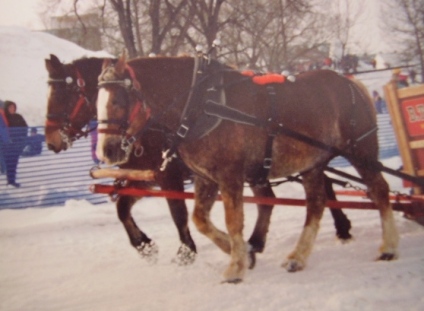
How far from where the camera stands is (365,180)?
176 inches

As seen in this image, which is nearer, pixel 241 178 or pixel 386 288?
pixel 386 288

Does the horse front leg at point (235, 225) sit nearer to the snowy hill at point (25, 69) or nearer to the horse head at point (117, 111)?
the horse head at point (117, 111)

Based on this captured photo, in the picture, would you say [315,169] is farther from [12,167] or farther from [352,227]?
[12,167]

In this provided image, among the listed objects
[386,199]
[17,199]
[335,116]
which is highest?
[335,116]

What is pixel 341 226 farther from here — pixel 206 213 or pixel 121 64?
pixel 121 64

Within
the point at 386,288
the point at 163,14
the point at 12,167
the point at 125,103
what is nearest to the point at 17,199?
the point at 12,167

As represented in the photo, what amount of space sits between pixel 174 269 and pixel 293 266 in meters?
1.05

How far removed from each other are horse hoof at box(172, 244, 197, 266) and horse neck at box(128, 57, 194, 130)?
1.25 metres

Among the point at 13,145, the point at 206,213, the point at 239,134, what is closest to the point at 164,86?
the point at 239,134

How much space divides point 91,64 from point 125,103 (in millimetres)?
1730

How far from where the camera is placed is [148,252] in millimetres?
4410

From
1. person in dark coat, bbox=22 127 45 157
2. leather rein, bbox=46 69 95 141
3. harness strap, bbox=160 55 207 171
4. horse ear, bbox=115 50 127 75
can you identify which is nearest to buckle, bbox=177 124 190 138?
harness strap, bbox=160 55 207 171

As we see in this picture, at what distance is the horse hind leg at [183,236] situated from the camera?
14.0 feet

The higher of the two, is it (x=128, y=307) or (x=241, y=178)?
(x=241, y=178)
